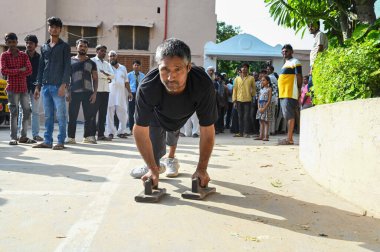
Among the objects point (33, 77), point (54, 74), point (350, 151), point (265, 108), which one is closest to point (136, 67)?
point (33, 77)

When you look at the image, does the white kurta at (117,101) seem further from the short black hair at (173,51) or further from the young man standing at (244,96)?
the short black hair at (173,51)

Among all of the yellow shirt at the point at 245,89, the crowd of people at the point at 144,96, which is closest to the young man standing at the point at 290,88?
the crowd of people at the point at 144,96

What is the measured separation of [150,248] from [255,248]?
625mm

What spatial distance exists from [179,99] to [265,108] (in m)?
6.23

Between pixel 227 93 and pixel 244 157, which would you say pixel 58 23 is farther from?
pixel 227 93

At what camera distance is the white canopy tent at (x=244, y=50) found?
1427cm

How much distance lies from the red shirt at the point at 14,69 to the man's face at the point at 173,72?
474 centimetres

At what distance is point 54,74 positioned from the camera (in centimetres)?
680

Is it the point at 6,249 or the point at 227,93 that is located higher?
the point at 227,93

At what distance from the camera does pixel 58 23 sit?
6707mm

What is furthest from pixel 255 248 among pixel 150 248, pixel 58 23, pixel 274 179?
pixel 58 23

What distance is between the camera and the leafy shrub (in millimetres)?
4008

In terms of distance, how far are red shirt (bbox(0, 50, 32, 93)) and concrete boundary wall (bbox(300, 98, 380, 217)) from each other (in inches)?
198

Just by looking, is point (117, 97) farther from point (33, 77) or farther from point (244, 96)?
point (244, 96)
